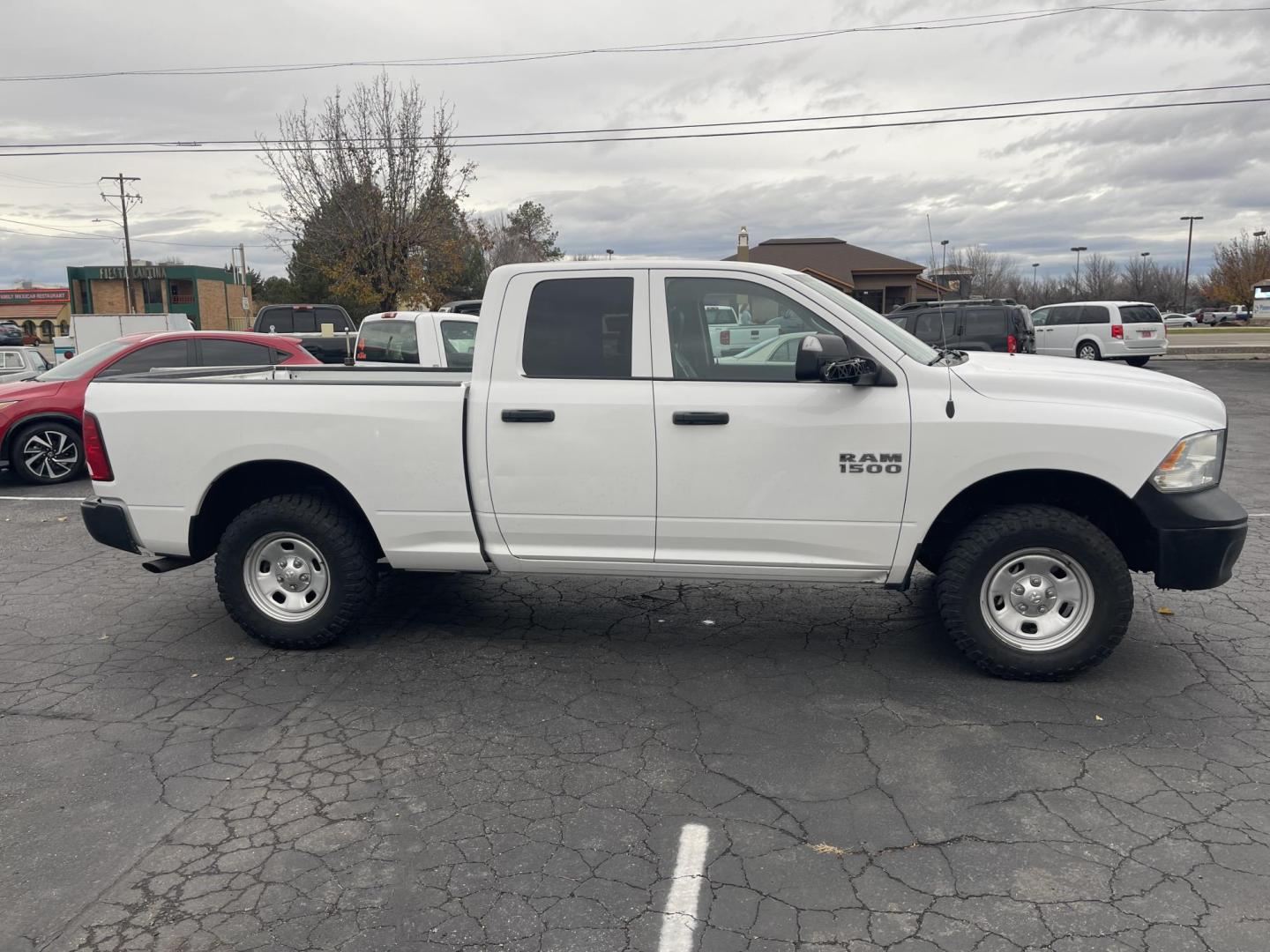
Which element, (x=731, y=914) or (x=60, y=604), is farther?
(x=60, y=604)

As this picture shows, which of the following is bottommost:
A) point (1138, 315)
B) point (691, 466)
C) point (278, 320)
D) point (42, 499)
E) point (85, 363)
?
point (42, 499)

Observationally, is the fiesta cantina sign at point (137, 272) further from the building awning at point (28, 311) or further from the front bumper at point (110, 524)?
the front bumper at point (110, 524)

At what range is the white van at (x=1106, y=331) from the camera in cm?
2747

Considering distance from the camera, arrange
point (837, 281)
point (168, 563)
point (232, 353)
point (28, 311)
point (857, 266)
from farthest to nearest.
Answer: point (28, 311) < point (857, 266) < point (837, 281) < point (232, 353) < point (168, 563)

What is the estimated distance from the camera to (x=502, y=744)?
4277 millimetres

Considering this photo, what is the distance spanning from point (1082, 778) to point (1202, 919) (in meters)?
0.91

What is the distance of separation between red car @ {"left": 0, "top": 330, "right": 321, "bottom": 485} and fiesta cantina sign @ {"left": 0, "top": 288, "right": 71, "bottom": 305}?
93.8 meters

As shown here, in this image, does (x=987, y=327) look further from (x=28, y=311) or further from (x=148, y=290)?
(x=28, y=311)

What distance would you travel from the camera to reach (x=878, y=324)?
510 cm

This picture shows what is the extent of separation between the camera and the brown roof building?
44094mm

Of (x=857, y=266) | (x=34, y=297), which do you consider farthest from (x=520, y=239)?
(x=34, y=297)

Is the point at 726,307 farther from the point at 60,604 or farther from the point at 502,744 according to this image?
the point at 60,604


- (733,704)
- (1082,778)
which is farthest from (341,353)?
(1082,778)

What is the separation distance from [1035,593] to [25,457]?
418 inches
